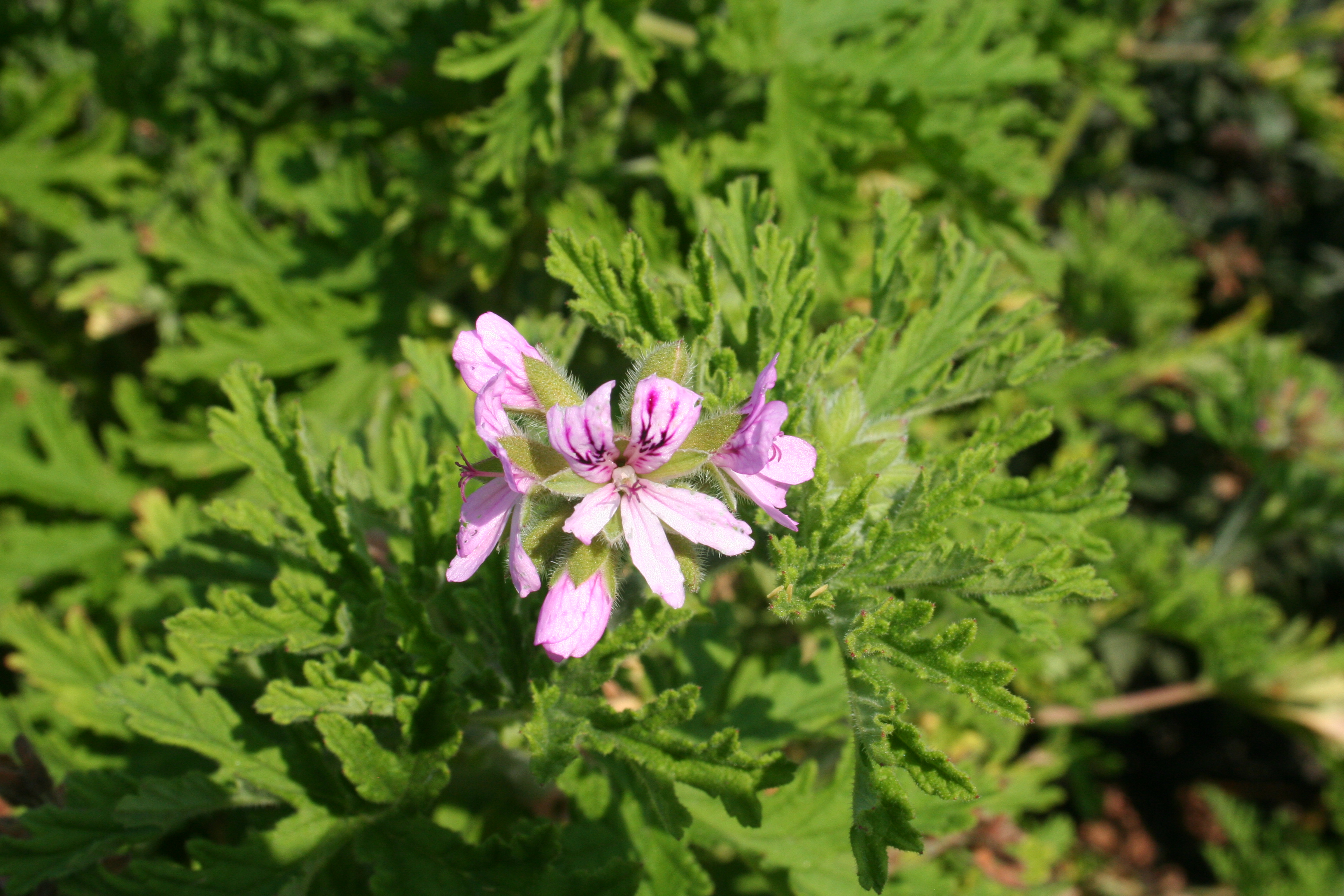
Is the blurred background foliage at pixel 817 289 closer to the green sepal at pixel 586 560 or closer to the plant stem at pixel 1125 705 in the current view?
the plant stem at pixel 1125 705

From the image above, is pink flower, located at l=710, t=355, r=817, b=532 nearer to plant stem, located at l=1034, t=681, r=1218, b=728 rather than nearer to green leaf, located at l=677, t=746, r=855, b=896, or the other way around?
green leaf, located at l=677, t=746, r=855, b=896

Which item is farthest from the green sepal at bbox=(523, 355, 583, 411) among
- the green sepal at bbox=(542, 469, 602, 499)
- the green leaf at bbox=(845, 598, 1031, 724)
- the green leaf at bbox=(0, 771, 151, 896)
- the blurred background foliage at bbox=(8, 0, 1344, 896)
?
the green leaf at bbox=(0, 771, 151, 896)

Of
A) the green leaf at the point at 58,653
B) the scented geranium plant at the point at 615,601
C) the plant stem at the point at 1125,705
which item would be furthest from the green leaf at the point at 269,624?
the plant stem at the point at 1125,705

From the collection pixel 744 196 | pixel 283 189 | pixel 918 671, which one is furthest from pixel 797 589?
pixel 283 189

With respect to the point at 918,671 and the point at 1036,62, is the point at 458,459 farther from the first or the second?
the point at 1036,62

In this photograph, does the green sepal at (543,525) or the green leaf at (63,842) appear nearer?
the green sepal at (543,525)

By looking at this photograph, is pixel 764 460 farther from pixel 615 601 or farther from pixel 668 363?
pixel 615 601

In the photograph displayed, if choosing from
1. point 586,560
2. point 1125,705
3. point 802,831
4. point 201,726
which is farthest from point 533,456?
point 1125,705

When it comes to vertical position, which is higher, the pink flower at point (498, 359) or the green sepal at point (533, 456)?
the pink flower at point (498, 359)
